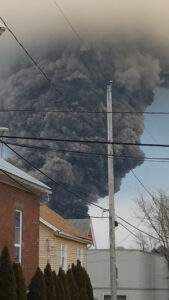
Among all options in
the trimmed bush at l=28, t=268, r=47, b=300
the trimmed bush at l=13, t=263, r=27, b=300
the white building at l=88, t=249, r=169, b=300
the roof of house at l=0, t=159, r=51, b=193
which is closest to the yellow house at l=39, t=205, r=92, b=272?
the roof of house at l=0, t=159, r=51, b=193

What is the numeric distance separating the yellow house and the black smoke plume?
40.8m

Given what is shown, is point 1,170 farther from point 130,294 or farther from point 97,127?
point 97,127

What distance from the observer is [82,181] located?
3976 inches

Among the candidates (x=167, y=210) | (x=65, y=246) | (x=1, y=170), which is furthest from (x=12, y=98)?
(x=1, y=170)

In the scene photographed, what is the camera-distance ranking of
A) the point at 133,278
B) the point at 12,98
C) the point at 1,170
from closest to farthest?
the point at 1,170 → the point at 133,278 → the point at 12,98

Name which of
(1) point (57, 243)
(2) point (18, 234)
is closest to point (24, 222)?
(2) point (18, 234)

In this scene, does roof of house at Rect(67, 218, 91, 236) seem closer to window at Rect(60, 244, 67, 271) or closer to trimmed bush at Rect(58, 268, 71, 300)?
window at Rect(60, 244, 67, 271)

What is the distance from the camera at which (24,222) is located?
2448 centimetres

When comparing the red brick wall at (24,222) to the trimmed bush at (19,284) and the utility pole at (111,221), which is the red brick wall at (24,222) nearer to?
the trimmed bush at (19,284)

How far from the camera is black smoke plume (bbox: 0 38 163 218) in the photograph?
281 feet

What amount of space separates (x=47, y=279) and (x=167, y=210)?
4100cm

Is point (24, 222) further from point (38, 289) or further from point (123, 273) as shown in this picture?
point (123, 273)

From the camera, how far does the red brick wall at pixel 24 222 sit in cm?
2252

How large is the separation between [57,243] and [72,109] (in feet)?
161
